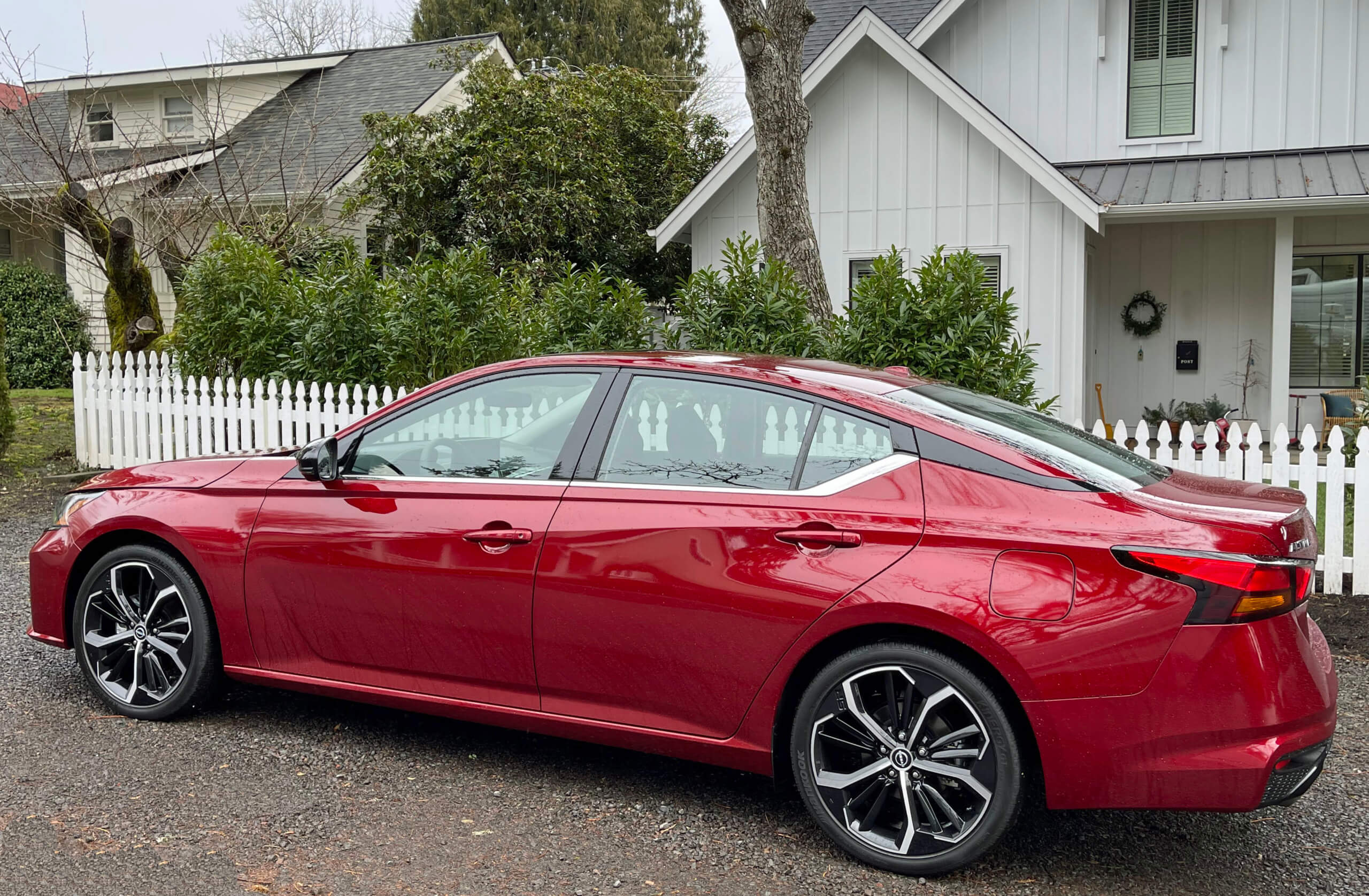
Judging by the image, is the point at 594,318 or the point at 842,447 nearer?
the point at 842,447

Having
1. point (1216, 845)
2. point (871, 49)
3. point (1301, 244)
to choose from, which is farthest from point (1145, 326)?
point (1216, 845)

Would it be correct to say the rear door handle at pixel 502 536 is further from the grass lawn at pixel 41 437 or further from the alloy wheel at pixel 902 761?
the grass lawn at pixel 41 437

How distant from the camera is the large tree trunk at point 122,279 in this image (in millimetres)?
13047

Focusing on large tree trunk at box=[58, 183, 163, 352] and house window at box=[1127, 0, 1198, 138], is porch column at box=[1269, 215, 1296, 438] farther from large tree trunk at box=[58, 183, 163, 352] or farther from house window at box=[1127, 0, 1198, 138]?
large tree trunk at box=[58, 183, 163, 352]

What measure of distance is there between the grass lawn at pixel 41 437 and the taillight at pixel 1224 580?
11.3 m

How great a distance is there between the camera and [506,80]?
60.7ft

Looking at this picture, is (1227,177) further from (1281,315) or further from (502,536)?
(502,536)

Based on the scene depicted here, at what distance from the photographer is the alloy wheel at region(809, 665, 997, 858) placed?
3395 millimetres

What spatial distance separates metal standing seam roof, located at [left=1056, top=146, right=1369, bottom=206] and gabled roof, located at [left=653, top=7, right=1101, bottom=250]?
1.71 ft

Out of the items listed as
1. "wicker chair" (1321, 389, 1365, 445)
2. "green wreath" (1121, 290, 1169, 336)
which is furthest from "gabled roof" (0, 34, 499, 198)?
"wicker chair" (1321, 389, 1365, 445)

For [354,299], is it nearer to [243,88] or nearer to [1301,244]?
[1301,244]

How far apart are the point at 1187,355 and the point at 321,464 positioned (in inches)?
517

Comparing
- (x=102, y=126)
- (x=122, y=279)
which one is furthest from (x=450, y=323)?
(x=102, y=126)

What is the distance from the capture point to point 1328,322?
575 inches
